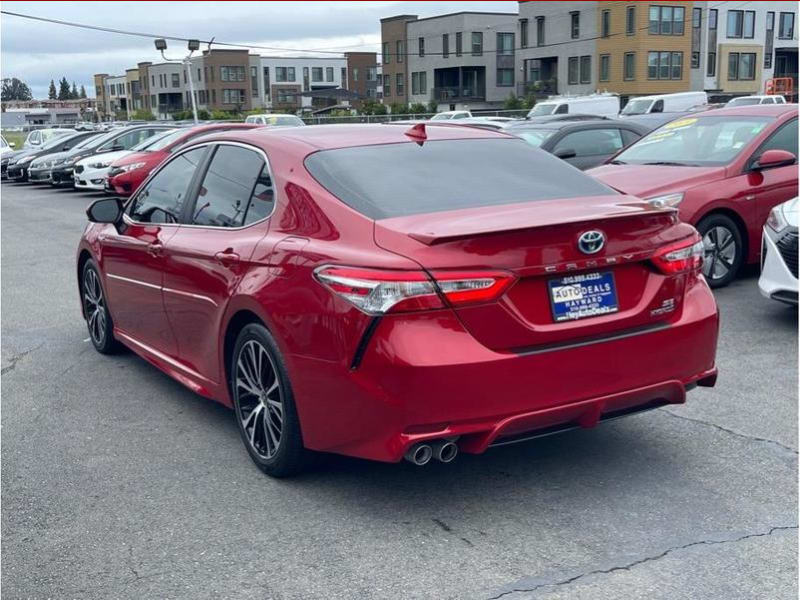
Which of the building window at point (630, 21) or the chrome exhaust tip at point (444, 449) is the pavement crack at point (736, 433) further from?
the building window at point (630, 21)

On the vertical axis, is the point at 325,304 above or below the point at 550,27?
below

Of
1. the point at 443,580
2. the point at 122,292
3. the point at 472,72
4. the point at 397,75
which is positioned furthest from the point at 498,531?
the point at 397,75

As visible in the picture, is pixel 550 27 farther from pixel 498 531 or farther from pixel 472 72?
pixel 498 531

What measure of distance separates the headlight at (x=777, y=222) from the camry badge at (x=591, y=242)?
381 cm

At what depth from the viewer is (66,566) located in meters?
3.91

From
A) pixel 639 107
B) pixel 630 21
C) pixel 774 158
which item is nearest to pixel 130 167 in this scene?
pixel 774 158

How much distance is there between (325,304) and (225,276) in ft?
3.19

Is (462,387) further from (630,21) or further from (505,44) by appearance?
(505,44)

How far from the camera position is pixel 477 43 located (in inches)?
3179

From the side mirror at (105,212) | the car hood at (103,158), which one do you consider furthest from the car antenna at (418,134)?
the car hood at (103,158)

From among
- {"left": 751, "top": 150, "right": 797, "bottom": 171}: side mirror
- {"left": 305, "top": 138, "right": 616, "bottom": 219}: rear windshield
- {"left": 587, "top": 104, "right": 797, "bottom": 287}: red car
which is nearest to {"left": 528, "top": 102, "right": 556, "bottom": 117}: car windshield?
{"left": 587, "top": 104, "right": 797, "bottom": 287}: red car

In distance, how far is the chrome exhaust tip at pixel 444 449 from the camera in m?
4.01

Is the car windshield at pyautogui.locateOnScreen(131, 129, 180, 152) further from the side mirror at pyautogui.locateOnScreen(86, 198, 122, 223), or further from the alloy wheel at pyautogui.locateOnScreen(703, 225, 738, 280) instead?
the side mirror at pyautogui.locateOnScreen(86, 198, 122, 223)

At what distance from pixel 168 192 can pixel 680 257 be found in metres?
3.05
